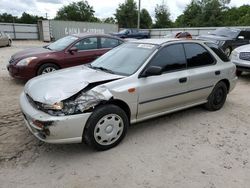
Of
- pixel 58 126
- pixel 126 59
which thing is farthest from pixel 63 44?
pixel 58 126

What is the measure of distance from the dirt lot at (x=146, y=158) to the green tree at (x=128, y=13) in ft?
163

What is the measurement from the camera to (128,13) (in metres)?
51.6

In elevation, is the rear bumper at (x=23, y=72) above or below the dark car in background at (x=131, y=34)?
below

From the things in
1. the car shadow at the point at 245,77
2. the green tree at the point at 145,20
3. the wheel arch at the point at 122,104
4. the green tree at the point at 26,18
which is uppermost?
the green tree at the point at 26,18

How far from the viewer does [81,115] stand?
3082 millimetres

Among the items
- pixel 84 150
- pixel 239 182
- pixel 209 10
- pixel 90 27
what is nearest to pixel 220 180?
pixel 239 182

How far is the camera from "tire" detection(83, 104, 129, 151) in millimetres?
3213

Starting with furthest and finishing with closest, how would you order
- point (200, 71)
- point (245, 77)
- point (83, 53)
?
point (245, 77) < point (83, 53) < point (200, 71)

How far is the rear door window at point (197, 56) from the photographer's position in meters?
4.36

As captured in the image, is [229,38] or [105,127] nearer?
[105,127]

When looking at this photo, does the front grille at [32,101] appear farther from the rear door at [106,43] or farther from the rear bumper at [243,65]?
the rear bumper at [243,65]

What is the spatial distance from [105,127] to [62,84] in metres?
0.86

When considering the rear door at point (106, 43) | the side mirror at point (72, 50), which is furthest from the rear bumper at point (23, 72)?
the rear door at point (106, 43)

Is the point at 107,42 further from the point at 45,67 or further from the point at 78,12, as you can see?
the point at 78,12
